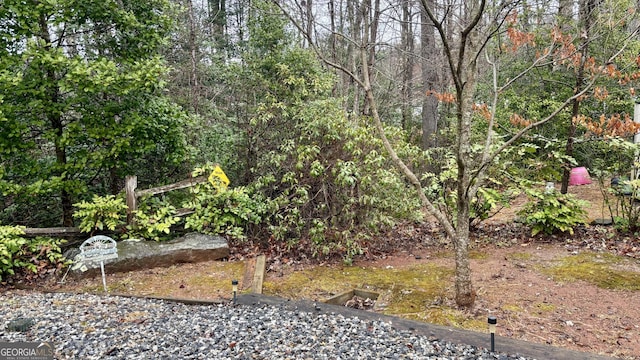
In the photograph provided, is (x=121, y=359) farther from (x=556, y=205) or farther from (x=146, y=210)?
(x=556, y=205)

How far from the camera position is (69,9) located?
4.55 metres

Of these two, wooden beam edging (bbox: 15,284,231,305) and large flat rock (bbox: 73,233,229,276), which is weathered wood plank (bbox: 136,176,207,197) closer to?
large flat rock (bbox: 73,233,229,276)

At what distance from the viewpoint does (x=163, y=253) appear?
4680 mm

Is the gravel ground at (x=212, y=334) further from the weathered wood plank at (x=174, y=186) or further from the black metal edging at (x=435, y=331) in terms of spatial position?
the weathered wood plank at (x=174, y=186)

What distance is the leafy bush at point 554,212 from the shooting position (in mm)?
5160

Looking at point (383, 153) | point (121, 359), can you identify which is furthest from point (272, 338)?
point (383, 153)

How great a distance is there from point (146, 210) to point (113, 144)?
93cm

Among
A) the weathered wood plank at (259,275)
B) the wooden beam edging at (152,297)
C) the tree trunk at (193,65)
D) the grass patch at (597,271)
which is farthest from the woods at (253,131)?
the tree trunk at (193,65)

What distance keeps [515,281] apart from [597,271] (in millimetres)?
960

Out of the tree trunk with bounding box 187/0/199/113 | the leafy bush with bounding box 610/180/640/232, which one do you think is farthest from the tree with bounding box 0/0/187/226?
the leafy bush with bounding box 610/180/640/232

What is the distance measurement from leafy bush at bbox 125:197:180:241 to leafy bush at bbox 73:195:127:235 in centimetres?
22

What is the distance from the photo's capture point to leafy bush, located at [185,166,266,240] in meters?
5.25

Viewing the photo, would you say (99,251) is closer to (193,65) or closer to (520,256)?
(520,256)

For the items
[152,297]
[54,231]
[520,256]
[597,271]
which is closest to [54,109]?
[54,231]
